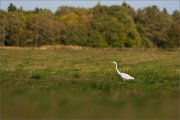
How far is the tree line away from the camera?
10788cm

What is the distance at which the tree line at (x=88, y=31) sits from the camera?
354ft

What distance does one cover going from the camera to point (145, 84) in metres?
21.2

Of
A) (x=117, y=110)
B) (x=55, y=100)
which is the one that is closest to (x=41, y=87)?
(x=55, y=100)

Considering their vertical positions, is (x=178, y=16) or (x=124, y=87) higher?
(x=178, y=16)

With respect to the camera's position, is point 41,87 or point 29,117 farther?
point 41,87

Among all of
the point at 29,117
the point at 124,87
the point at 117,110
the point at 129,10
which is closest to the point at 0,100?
the point at 29,117

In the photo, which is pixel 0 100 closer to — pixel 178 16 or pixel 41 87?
pixel 41 87

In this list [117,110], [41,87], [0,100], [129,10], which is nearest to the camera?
[117,110]

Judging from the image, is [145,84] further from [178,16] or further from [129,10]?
[178,16]

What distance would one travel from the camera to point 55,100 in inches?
546

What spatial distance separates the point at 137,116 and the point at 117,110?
94 cm

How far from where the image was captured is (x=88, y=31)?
109375 mm

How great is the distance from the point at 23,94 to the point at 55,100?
184cm

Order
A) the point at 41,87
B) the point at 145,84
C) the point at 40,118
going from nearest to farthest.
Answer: the point at 40,118 → the point at 41,87 → the point at 145,84
